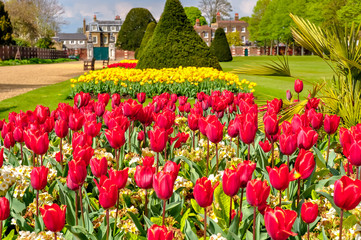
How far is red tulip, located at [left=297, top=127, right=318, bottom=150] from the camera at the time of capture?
2.07 metres

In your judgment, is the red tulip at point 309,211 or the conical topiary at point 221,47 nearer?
the red tulip at point 309,211

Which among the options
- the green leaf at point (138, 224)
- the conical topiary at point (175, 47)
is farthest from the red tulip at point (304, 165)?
the conical topiary at point (175, 47)

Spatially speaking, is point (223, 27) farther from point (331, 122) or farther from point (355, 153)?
point (355, 153)

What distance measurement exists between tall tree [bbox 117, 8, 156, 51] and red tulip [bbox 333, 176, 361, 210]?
44.3 meters

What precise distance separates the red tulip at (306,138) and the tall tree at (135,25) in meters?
43.6

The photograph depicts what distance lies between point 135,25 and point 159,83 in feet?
120

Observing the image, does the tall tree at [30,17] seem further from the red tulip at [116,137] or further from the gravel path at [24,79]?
the red tulip at [116,137]

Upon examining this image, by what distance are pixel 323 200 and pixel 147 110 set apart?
4.54 ft

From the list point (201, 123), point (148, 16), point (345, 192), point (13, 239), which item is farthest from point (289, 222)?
point (148, 16)

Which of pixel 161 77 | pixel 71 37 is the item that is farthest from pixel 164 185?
pixel 71 37

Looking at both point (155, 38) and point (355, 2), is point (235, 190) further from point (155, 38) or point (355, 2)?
point (355, 2)

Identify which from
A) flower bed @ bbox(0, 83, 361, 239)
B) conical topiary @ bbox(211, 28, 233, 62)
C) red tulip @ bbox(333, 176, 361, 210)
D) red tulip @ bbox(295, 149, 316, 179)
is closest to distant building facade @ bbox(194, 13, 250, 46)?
conical topiary @ bbox(211, 28, 233, 62)

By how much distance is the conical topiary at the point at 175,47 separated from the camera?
42.1 ft

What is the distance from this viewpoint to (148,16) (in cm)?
4534
